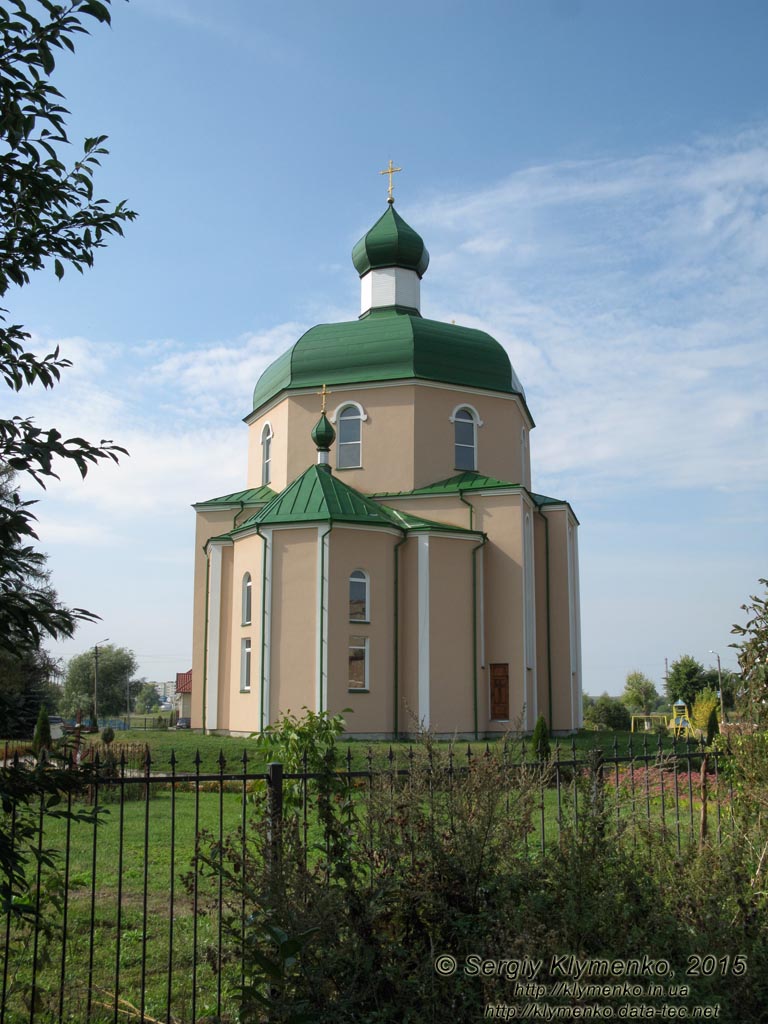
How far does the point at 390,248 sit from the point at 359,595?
10.8m

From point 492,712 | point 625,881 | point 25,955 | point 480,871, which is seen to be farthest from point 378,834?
point 492,712

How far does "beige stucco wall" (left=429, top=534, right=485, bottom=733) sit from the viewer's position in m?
19.3

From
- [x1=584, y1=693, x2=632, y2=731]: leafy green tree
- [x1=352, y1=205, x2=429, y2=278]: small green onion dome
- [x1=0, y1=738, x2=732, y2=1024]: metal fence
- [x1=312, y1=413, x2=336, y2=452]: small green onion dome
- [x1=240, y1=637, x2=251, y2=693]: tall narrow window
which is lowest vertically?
[x1=584, y1=693, x2=632, y2=731]: leafy green tree

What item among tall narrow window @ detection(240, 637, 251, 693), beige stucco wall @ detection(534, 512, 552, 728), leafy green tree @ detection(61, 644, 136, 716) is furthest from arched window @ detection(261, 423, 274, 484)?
leafy green tree @ detection(61, 644, 136, 716)

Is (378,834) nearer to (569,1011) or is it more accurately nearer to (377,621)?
(569,1011)

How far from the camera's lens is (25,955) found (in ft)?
19.9

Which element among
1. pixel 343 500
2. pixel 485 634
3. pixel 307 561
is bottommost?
pixel 485 634

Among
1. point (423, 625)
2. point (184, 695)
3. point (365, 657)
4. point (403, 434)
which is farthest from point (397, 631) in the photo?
point (184, 695)

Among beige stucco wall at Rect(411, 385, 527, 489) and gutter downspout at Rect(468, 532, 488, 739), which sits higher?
beige stucco wall at Rect(411, 385, 527, 489)

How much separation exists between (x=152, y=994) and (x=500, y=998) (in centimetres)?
267

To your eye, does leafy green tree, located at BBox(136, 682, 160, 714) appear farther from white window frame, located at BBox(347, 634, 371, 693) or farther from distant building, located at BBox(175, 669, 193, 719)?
white window frame, located at BBox(347, 634, 371, 693)

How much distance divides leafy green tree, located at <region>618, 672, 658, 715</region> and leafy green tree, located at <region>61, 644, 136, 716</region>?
35815mm

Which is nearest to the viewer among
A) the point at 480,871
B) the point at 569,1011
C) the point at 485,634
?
the point at 569,1011

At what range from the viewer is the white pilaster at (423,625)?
19.0 meters
